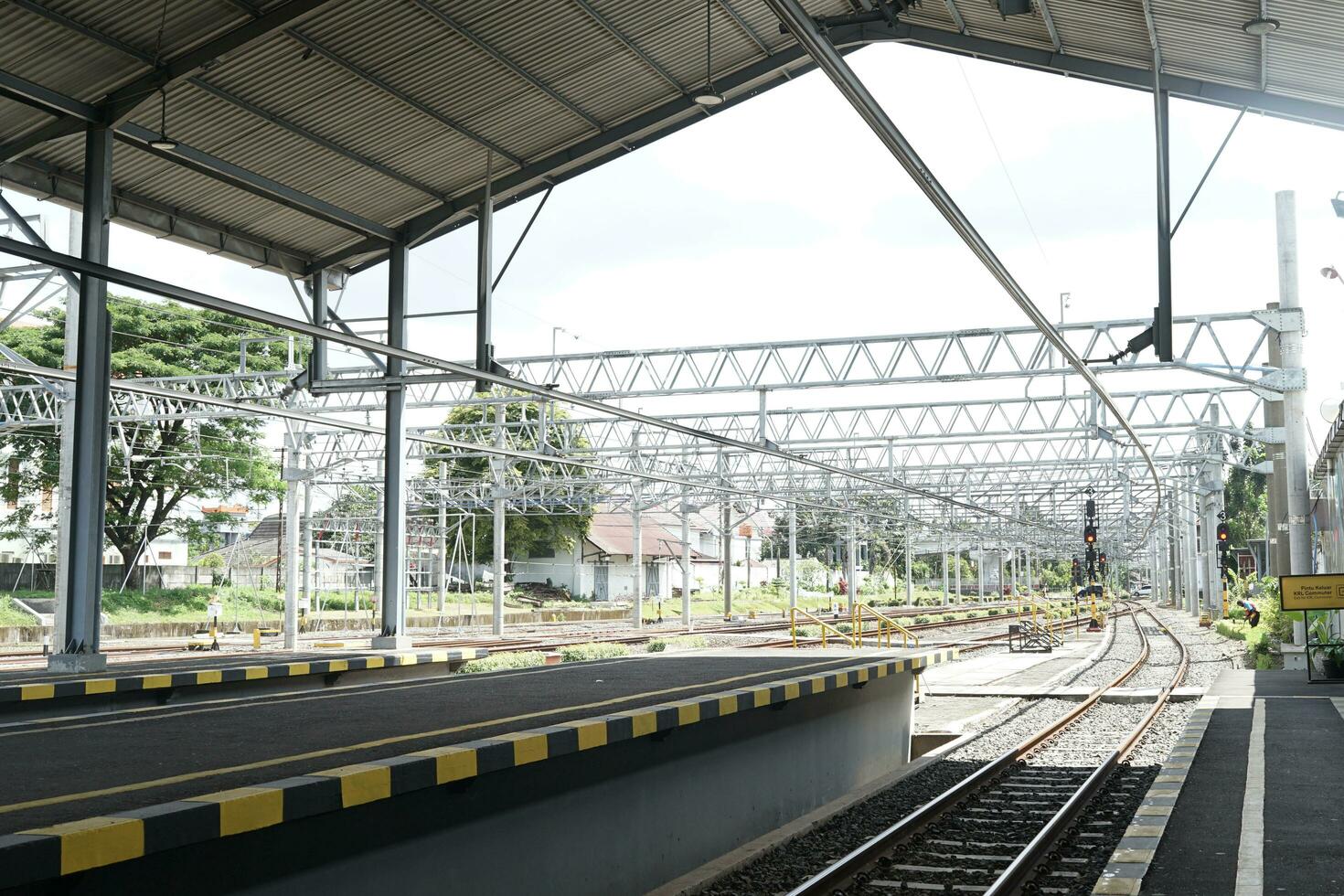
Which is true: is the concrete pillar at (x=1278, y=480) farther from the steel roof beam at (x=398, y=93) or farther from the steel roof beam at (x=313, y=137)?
the steel roof beam at (x=313, y=137)

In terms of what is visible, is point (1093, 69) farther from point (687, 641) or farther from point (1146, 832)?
point (687, 641)

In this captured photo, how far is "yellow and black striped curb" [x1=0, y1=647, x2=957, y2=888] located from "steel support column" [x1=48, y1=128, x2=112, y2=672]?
7.70 m

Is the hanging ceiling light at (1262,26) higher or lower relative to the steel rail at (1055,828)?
higher

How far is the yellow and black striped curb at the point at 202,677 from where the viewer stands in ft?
37.3

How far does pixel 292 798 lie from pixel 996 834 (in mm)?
7010

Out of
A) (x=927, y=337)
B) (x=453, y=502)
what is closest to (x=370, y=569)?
(x=453, y=502)

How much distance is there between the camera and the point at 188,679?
12.8 m

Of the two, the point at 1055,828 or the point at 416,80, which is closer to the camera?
the point at 1055,828

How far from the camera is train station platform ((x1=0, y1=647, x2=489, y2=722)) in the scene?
11.5 metres

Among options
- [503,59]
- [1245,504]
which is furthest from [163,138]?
[1245,504]

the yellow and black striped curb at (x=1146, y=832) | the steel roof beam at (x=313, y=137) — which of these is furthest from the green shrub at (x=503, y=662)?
the yellow and black striped curb at (x=1146, y=832)

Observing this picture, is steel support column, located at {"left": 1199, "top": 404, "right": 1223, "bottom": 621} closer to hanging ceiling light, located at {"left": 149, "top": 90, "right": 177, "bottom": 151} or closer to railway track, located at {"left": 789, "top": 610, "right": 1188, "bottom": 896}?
railway track, located at {"left": 789, "top": 610, "right": 1188, "bottom": 896}

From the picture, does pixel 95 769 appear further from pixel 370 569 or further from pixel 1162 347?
pixel 370 569

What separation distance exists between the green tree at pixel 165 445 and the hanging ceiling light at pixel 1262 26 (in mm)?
38895
